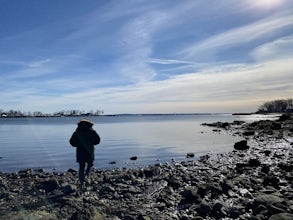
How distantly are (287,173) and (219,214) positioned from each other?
10.3 meters

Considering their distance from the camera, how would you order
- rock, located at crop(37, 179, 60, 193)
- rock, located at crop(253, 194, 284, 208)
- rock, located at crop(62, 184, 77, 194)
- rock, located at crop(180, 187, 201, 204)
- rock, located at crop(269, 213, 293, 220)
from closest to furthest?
rock, located at crop(269, 213, 293, 220), rock, located at crop(253, 194, 284, 208), rock, located at crop(180, 187, 201, 204), rock, located at crop(62, 184, 77, 194), rock, located at crop(37, 179, 60, 193)

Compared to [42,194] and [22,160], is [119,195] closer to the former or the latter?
[42,194]

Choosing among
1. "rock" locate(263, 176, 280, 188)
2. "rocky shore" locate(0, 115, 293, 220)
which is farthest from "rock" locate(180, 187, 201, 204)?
"rock" locate(263, 176, 280, 188)

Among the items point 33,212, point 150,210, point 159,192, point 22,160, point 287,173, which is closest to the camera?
point 33,212

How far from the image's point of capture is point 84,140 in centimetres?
1511

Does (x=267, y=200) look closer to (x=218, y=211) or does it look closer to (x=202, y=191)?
(x=218, y=211)

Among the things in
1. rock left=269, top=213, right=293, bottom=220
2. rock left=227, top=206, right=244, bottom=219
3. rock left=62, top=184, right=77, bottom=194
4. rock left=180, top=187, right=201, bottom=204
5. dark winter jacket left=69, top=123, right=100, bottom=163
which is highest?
dark winter jacket left=69, top=123, right=100, bottom=163

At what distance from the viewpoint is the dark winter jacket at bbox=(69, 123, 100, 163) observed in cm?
1509

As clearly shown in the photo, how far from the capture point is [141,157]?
32375 millimetres

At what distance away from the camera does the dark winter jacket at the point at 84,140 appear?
49.5ft

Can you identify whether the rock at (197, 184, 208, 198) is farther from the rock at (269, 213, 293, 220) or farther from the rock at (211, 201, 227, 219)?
the rock at (269, 213, 293, 220)

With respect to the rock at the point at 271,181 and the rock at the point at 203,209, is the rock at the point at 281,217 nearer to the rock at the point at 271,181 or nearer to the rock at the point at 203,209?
the rock at the point at 203,209

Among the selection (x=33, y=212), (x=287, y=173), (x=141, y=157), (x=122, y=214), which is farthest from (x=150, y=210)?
(x=141, y=157)

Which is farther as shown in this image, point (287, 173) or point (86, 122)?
point (287, 173)
